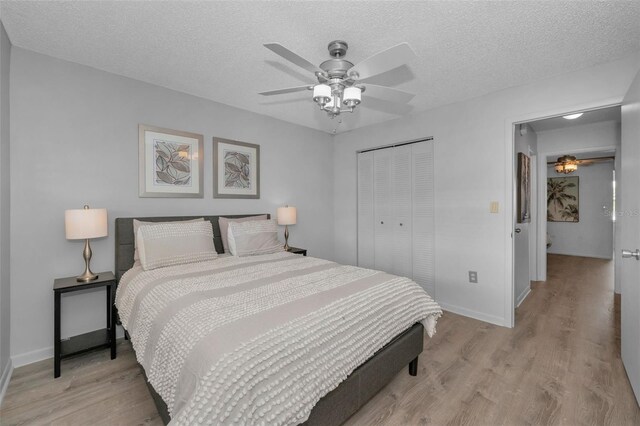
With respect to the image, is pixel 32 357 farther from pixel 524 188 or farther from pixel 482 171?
pixel 524 188

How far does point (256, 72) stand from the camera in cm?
258

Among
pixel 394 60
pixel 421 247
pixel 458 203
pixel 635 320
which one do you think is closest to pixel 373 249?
pixel 421 247

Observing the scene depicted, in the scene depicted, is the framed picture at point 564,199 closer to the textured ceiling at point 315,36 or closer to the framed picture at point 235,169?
the textured ceiling at point 315,36

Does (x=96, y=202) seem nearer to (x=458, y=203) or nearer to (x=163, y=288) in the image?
(x=163, y=288)

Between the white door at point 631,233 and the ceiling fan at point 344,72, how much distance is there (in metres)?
1.48

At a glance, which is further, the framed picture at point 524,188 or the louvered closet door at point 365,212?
the louvered closet door at point 365,212

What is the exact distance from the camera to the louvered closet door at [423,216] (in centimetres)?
365

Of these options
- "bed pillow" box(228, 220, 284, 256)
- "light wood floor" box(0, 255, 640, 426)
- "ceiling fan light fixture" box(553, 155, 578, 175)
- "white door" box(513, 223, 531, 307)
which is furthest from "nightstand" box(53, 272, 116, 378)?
"ceiling fan light fixture" box(553, 155, 578, 175)

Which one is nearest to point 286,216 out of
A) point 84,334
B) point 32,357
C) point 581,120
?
point 84,334

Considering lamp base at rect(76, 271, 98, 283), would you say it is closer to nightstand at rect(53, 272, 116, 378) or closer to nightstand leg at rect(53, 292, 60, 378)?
nightstand at rect(53, 272, 116, 378)

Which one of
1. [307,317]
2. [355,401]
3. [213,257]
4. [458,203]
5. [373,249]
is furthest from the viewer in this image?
[373,249]

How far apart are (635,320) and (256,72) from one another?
335 cm

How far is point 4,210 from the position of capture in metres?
2.03

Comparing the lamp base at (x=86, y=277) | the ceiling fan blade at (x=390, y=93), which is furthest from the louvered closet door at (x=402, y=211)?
the lamp base at (x=86, y=277)
